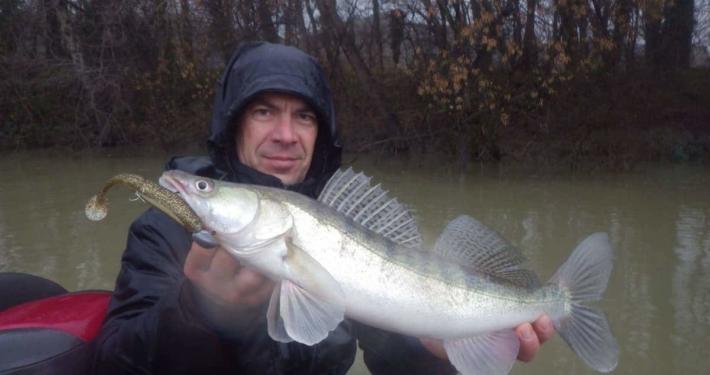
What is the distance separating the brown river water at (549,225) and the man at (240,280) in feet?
2.30

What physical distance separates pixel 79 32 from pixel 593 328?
17702 mm

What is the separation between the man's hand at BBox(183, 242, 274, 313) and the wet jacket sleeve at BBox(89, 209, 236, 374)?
82 millimetres

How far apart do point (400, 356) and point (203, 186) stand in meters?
1.39

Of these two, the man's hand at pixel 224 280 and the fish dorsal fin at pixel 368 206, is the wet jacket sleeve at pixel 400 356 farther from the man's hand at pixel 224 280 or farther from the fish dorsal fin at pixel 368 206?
the man's hand at pixel 224 280

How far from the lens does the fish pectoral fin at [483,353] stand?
2398 millimetres

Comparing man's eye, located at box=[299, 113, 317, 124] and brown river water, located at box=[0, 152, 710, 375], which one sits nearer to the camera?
man's eye, located at box=[299, 113, 317, 124]

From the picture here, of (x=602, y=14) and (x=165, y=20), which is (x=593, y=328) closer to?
(x=602, y=14)

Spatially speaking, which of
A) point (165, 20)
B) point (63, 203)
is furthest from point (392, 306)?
point (165, 20)

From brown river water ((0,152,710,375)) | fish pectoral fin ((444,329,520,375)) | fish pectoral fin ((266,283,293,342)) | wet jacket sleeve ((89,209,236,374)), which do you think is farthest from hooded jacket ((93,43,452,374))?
brown river water ((0,152,710,375))

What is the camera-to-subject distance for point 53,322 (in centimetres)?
246

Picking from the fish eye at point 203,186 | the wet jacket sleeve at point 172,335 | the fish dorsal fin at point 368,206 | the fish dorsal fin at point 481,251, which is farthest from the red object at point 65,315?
the fish dorsal fin at point 481,251

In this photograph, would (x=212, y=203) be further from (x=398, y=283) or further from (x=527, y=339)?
(x=527, y=339)

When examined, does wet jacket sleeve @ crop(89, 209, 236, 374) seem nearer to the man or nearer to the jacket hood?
the man

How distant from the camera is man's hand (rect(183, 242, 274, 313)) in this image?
201 cm
